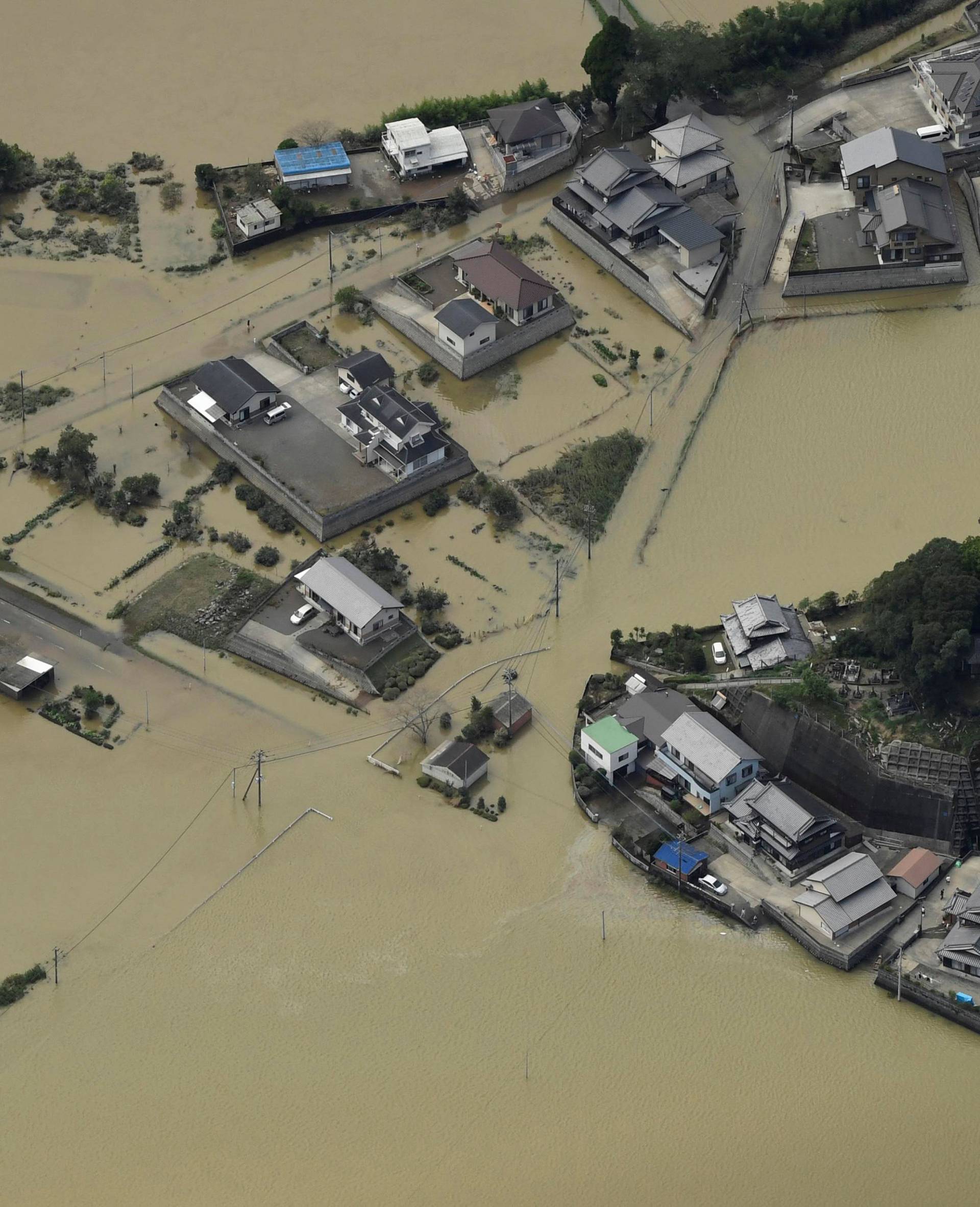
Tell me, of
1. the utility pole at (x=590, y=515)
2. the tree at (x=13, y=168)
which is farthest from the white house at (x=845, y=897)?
the tree at (x=13, y=168)

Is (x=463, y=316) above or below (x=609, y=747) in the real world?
above

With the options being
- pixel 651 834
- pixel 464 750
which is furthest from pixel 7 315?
pixel 651 834

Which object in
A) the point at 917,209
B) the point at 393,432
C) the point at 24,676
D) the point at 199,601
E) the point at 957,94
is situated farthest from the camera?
the point at 957,94

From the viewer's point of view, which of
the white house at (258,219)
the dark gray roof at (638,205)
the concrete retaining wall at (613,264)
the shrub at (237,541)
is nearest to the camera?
the shrub at (237,541)

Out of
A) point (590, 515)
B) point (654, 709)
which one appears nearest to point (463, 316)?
point (590, 515)

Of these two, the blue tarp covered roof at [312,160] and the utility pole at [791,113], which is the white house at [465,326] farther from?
the utility pole at [791,113]

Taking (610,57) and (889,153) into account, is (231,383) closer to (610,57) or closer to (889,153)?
(610,57)

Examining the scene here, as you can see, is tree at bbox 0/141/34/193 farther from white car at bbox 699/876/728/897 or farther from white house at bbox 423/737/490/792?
white car at bbox 699/876/728/897

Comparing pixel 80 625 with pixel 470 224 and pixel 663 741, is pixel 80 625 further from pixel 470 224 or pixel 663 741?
pixel 470 224
